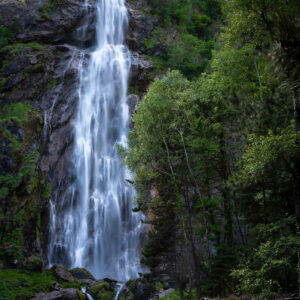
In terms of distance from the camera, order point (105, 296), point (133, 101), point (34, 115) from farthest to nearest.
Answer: point (133, 101), point (34, 115), point (105, 296)

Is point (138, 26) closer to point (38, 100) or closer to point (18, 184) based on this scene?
point (38, 100)

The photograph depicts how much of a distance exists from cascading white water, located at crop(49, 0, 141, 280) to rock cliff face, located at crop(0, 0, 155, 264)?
3.40ft

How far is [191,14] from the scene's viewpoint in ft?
141

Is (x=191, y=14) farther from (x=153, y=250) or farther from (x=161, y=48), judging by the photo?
(x=153, y=250)

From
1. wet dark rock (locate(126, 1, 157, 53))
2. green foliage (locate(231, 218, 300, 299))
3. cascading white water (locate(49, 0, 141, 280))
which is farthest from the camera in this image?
wet dark rock (locate(126, 1, 157, 53))

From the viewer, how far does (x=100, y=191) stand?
2692cm

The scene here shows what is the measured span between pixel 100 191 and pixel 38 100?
10487mm

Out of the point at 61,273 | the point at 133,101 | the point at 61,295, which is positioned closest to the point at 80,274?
the point at 61,273

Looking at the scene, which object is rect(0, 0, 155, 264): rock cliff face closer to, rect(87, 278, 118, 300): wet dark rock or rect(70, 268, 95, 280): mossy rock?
rect(70, 268, 95, 280): mossy rock

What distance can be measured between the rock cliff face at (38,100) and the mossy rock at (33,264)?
1.79 feet

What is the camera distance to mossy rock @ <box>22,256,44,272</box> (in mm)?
18391

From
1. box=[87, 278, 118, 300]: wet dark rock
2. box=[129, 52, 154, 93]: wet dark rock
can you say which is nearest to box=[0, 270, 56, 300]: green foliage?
box=[87, 278, 118, 300]: wet dark rock

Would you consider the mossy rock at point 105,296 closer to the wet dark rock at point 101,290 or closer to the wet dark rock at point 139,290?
the wet dark rock at point 101,290

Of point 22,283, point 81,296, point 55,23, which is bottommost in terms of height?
point 81,296
